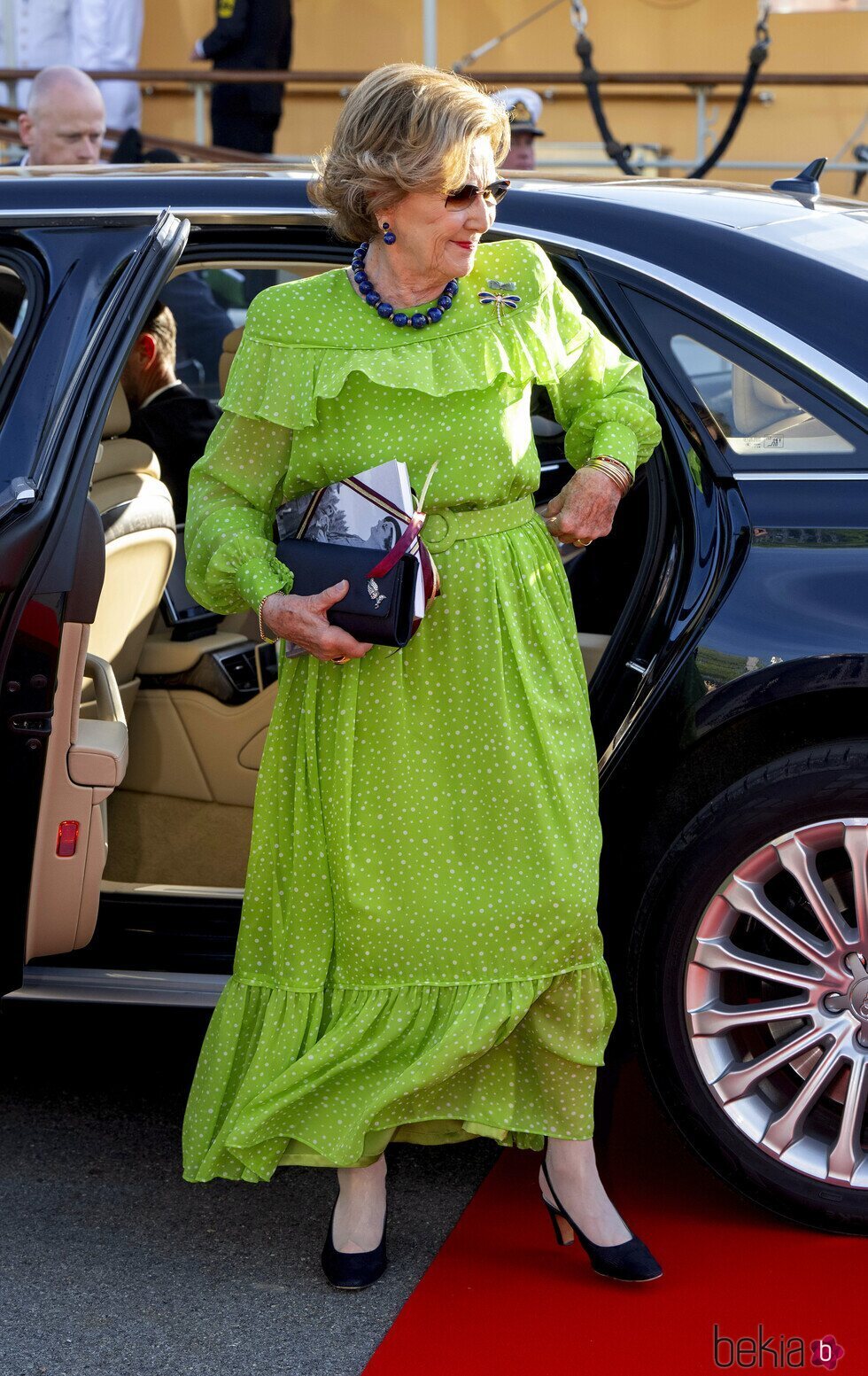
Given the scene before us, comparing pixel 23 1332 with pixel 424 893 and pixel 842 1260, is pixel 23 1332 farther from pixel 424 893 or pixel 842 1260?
pixel 842 1260

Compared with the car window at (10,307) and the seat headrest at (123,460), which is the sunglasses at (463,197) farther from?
the seat headrest at (123,460)

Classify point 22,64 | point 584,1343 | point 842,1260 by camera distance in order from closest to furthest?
1. point 584,1343
2. point 842,1260
3. point 22,64

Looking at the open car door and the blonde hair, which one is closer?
the blonde hair

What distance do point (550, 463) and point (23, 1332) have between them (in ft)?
6.69

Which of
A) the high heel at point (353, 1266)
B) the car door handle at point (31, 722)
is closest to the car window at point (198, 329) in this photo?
the car door handle at point (31, 722)

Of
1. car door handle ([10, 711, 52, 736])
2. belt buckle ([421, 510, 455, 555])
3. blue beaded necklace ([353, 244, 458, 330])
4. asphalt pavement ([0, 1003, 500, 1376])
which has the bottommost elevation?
asphalt pavement ([0, 1003, 500, 1376])

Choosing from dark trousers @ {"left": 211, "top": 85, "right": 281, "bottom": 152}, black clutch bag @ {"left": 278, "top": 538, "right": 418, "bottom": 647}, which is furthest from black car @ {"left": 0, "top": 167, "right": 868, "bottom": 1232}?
dark trousers @ {"left": 211, "top": 85, "right": 281, "bottom": 152}

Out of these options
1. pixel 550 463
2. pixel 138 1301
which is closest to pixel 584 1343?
pixel 138 1301

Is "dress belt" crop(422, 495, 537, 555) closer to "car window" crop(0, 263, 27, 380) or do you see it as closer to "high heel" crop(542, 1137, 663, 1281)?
"car window" crop(0, 263, 27, 380)

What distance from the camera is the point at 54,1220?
2.77 metres

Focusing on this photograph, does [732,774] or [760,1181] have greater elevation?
[732,774]

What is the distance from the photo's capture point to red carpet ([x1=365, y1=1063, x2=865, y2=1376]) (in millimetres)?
2359

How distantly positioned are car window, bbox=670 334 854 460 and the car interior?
18.2 inches

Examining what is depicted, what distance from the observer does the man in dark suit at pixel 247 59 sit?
26.4 ft
